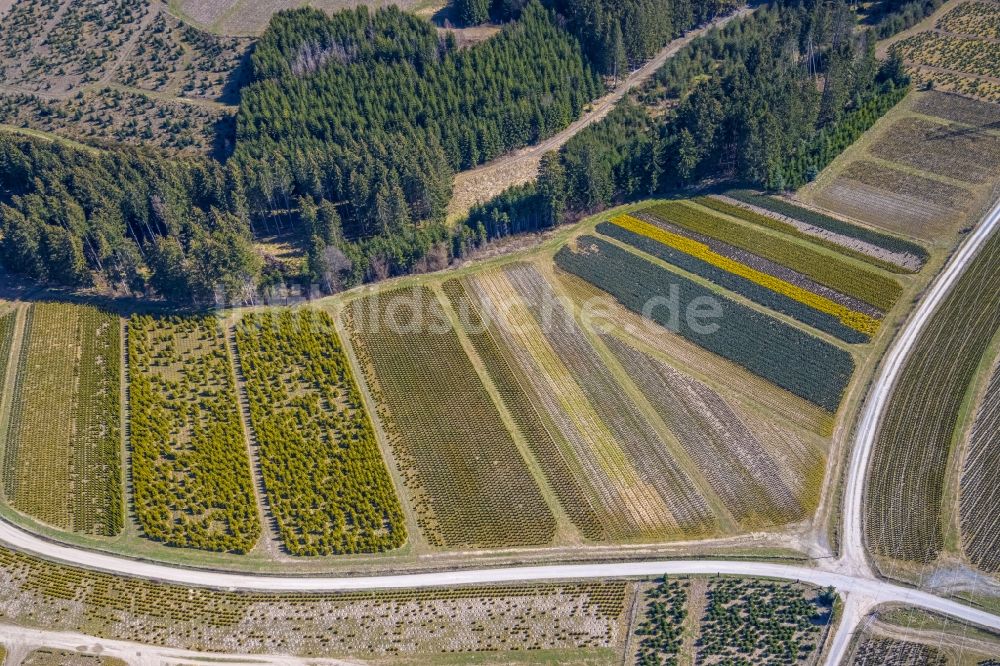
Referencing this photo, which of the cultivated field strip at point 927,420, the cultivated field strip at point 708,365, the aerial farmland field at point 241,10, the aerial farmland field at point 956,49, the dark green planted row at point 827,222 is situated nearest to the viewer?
the cultivated field strip at point 927,420

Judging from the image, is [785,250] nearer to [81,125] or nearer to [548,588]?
[548,588]

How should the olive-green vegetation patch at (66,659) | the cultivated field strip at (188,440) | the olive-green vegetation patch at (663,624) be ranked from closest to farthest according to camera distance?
1. the olive-green vegetation patch at (663,624)
2. the olive-green vegetation patch at (66,659)
3. the cultivated field strip at (188,440)

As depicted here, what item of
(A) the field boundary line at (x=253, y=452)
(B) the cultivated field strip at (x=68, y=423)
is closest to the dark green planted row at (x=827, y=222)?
(A) the field boundary line at (x=253, y=452)

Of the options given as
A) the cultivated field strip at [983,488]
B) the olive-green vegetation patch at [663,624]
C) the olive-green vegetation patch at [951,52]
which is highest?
the olive-green vegetation patch at [951,52]

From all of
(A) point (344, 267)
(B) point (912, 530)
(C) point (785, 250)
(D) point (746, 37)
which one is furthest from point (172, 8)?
(B) point (912, 530)

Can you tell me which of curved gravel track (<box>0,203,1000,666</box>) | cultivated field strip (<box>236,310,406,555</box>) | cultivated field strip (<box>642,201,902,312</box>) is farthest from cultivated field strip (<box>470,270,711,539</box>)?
cultivated field strip (<box>642,201,902,312</box>)

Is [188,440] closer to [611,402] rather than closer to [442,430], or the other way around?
[442,430]

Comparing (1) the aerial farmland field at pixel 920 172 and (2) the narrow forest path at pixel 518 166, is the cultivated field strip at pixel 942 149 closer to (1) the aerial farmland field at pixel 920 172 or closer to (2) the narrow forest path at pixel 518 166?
(1) the aerial farmland field at pixel 920 172
